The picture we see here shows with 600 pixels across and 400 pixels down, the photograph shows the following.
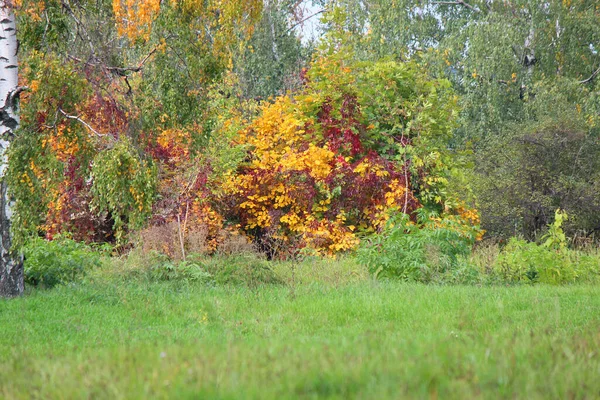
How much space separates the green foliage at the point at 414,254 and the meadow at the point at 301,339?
1.36 feet

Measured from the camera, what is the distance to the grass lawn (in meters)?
3.65

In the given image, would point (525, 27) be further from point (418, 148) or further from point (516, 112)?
point (418, 148)

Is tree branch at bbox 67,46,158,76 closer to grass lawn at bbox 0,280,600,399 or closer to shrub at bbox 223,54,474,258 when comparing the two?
grass lawn at bbox 0,280,600,399

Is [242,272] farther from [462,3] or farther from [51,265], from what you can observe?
[462,3]

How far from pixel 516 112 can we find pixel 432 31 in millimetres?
5358

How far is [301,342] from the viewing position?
549 centimetres

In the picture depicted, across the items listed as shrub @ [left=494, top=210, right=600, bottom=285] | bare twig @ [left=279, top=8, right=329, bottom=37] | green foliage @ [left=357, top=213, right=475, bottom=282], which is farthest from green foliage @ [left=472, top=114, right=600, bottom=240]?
bare twig @ [left=279, top=8, right=329, bottom=37]

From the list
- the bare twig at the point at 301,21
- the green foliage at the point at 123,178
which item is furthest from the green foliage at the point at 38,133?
the bare twig at the point at 301,21

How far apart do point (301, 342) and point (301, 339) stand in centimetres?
33

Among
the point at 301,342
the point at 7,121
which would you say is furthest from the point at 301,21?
the point at 301,342

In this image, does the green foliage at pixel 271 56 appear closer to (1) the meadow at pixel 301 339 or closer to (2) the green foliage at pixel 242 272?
(1) the meadow at pixel 301 339

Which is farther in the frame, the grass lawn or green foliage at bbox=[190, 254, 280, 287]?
green foliage at bbox=[190, 254, 280, 287]

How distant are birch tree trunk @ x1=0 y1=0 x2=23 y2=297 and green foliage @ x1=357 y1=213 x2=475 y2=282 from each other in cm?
554

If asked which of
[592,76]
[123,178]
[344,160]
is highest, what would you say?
[592,76]
